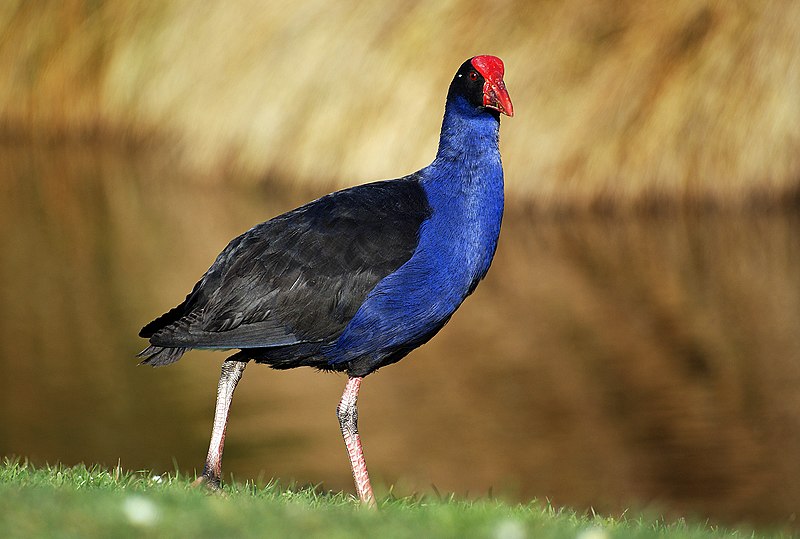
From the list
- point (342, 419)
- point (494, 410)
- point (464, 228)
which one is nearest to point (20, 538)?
point (342, 419)

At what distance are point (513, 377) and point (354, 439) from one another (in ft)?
14.8

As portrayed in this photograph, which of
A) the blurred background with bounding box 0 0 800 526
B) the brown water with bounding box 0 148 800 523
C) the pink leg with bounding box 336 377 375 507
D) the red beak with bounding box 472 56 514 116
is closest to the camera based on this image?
the pink leg with bounding box 336 377 375 507

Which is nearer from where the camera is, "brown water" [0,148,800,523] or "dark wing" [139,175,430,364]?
"dark wing" [139,175,430,364]

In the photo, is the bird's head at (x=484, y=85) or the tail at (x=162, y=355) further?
the bird's head at (x=484, y=85)

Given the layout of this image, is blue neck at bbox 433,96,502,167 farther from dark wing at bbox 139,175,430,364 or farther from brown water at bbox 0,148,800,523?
brown water at bbox 0,148,800,523

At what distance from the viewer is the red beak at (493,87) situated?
642 centimetres

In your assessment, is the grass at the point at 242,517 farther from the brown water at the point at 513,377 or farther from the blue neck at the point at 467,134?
the blue neck at the point at 467,134

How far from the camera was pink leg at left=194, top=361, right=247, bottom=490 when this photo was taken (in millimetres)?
6137

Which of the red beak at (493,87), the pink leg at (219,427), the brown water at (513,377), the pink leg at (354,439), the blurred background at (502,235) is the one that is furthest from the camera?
the blurred background at (502,235)

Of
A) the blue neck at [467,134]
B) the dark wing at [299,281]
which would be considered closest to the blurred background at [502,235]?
the dark wing at [299,281]

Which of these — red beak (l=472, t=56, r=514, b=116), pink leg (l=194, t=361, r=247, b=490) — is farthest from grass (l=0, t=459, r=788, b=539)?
red beak (l=472, t=56, r=514, b=116)

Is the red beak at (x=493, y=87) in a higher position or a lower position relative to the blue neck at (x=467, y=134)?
higher

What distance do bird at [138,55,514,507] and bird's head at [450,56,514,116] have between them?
0.34m

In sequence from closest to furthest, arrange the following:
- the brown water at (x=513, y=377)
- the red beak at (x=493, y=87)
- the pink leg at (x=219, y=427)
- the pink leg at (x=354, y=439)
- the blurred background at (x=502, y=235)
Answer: the pink leg at (x=354, y=439) < the pink leg at (x=219, y=427) < the red beak at (x=493, y=87) < the brown water at (x=513, y=377) < the blurred background at (x=502, y=235)
